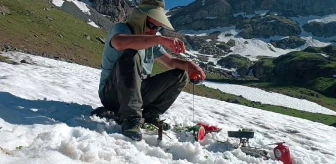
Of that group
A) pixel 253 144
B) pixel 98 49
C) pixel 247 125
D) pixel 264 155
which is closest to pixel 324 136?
pixel 247 125

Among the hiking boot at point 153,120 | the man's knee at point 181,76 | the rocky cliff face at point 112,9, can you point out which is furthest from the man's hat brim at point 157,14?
the rocky cliff face at point 112,9

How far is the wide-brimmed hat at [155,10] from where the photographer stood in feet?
21.5

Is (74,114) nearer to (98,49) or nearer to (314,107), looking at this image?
(98,49)

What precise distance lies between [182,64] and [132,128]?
5.87 feet

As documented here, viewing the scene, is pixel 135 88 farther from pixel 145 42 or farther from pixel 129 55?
pixel 145 42

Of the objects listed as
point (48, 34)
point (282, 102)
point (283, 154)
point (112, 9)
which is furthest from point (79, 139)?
point (112, 9)

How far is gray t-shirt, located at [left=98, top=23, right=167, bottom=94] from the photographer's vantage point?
21.8 ft

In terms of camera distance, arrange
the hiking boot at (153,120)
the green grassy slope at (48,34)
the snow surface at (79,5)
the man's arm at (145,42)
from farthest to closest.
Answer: the snow surface at (79,5), the green grassy slope at (48,34), the hiking boot at (153,120), the man's arm at (145,42)

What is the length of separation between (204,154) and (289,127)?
22.6 ft

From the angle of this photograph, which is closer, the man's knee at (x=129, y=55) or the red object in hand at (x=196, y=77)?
the man's knee at (x=129, y=55)

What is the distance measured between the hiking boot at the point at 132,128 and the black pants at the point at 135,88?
77mm

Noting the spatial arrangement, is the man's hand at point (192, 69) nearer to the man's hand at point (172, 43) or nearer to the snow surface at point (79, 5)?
the man's hand at point (172, 43)

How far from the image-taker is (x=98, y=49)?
56125 millimetres

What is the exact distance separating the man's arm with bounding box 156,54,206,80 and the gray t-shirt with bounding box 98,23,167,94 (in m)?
0.13
